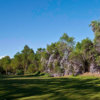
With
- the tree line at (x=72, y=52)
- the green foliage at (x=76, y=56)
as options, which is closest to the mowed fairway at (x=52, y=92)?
the tree line at (x=72, y=52)

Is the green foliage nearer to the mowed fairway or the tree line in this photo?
the tree line

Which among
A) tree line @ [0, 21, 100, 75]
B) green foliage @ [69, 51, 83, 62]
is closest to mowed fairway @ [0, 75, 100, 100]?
tree line @ [0, 21, 100, 75]

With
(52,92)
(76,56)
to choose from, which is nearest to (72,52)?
(76,56)

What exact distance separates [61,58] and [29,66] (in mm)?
31922

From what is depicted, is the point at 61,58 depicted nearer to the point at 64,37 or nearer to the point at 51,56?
the point at 51,56

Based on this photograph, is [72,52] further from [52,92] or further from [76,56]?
[52,92]

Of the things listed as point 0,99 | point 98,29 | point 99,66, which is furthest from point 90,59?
point 0,99

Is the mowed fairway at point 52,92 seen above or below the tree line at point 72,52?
below

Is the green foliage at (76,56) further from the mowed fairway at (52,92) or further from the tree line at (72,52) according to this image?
the mowed fairway at (52,92)

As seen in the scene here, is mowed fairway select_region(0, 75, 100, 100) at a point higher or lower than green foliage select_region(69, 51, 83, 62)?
lower

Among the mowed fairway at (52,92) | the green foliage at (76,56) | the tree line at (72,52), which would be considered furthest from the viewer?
the green foliage at (76,56)

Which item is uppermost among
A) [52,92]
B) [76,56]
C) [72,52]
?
[72,52]

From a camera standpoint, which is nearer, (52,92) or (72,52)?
(52,92)

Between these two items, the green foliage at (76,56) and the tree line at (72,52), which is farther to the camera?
the green foliage at (76,56)
